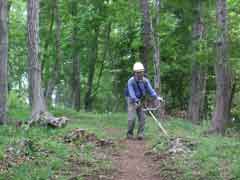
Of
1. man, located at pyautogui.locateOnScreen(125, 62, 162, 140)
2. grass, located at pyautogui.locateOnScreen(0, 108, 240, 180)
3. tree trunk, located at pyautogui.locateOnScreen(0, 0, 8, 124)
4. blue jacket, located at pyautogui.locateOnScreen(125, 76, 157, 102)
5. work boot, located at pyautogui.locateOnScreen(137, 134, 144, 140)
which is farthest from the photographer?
tree trunk, located at pyautogui.locateOnScreen(0, 0, 8, 124)

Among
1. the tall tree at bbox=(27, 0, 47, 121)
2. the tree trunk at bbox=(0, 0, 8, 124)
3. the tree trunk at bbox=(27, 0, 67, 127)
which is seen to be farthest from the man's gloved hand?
the tree trunk at bbox=(0, 0, 8, 124)

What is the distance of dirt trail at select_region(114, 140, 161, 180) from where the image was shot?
767cm

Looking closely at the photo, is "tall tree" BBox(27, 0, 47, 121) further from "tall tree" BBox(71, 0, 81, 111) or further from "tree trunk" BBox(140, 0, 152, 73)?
"tall tree" BBox(71, 0, 81, 111)

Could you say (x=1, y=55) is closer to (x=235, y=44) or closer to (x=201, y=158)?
(x=201, y=158)

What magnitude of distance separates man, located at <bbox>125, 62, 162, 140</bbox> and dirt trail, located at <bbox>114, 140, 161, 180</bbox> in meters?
0.90

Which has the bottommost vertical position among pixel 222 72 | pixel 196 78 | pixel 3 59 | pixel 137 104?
pixel 137 104

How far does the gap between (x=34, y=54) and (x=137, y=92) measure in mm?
3782

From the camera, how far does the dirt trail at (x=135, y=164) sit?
25.2ft

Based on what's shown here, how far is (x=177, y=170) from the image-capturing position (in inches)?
299

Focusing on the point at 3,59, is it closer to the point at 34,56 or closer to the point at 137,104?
the point at 34,56

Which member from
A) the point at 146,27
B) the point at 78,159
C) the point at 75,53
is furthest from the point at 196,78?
the point at 78,159

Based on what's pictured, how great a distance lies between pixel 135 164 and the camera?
8.75 metres

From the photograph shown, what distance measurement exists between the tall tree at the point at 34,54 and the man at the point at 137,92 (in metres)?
2.99

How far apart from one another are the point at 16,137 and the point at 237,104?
1164cm
